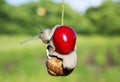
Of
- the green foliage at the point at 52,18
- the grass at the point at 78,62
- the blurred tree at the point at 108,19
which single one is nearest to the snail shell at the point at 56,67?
the grass at the point at 78,62

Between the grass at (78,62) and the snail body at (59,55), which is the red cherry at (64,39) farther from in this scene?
the grass at (78,62)

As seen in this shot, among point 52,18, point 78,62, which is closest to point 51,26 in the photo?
point 52,18

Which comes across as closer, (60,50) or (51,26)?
(60,50)

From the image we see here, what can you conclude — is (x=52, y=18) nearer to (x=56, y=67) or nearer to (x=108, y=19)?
(x=108, y=19)

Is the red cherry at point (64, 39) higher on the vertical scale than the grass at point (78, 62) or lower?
higher

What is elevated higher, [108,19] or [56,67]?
[56,67]

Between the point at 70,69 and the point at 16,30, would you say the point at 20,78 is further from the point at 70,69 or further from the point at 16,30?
the point at 70,69

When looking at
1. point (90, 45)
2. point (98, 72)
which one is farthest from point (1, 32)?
point (98, 72)
